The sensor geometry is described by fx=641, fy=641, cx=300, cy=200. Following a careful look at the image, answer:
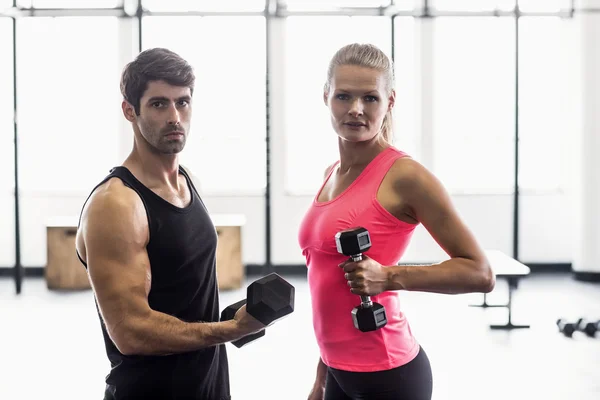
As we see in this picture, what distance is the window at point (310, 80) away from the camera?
5941 mm

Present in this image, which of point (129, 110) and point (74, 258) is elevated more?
point (129, 110)

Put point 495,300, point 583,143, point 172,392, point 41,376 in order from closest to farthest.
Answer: point 172,392
point 41,376
point 495,300
point 583,143

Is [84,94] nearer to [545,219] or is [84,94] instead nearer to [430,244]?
[430,244]

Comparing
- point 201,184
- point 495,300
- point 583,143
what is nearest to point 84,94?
point 201,184

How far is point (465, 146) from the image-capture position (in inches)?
240

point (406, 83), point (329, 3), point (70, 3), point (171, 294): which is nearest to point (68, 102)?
point (70, 3)

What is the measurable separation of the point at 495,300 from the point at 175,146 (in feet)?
13.3

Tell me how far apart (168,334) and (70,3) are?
5.51m

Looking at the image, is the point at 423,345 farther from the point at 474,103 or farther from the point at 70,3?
the point at 70,3

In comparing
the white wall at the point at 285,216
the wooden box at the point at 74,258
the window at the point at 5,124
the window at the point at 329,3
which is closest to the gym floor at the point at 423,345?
the wooden box at the point at 74,258

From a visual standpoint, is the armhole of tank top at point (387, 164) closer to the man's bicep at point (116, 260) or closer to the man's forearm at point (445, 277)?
the man's forearm at point (445, 277)

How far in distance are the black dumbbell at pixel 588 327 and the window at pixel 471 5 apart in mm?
3143

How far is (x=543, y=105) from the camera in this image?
6.06 metres

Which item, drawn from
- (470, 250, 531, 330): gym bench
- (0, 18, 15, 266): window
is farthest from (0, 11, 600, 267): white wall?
(470, 250, 531, 330): gym bench
